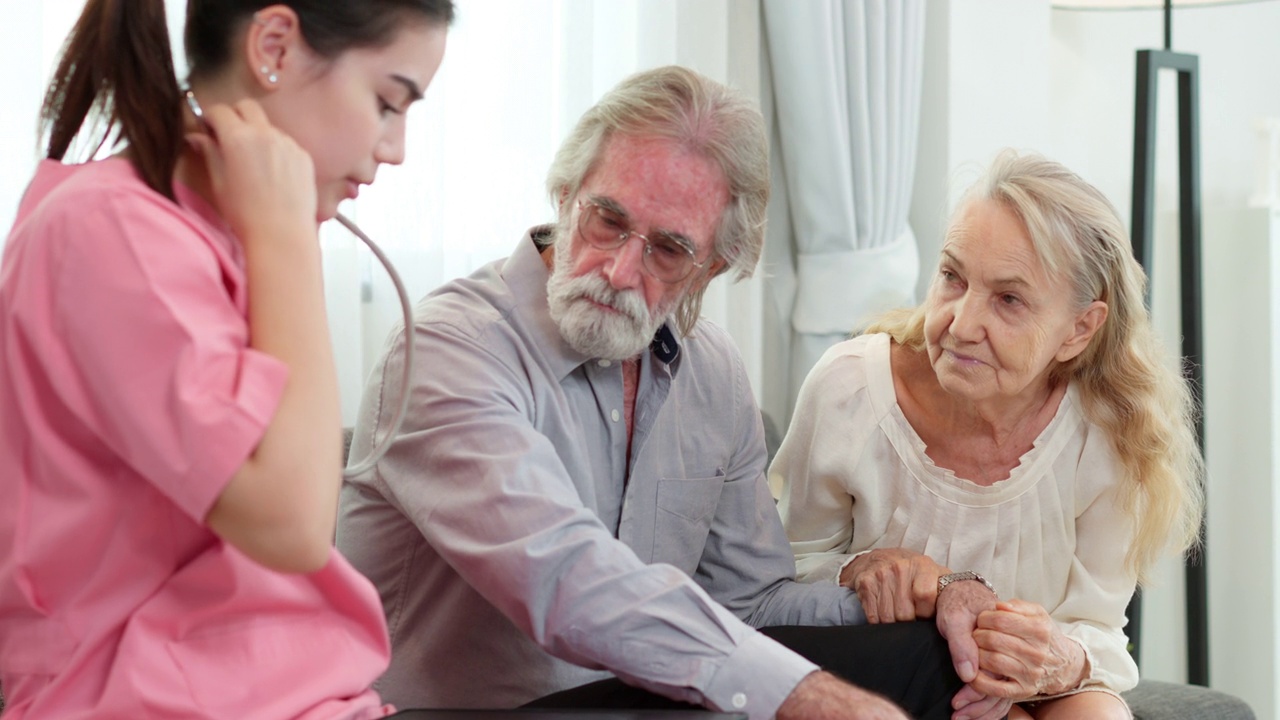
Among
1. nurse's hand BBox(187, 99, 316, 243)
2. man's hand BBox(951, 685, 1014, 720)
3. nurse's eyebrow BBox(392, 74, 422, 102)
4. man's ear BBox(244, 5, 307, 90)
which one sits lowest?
man's hand BBox(951, 685, 1014, 720)

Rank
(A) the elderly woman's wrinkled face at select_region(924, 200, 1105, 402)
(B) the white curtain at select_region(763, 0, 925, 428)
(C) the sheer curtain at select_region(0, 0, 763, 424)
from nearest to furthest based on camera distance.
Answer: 1. (A) the elderly woman's wrinkled face at select_region(924, 200, 1105, 402)
2. (C) the sheer curtain at select_region(0, 0, 763, 424)
3. (B) the white curtain at select_region(763, 0, 925, 428)

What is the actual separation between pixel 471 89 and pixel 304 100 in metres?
1.38

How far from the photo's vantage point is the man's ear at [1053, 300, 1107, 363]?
1887 millimetres

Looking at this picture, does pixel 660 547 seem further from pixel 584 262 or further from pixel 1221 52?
pixel 1221 52

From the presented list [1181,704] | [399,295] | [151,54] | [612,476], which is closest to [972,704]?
[612,476]

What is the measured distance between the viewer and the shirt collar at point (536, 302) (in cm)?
154

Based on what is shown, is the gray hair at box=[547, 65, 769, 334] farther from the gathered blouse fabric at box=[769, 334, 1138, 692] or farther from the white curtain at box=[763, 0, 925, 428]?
the white curtain at box=[763, 0, 925, 428]

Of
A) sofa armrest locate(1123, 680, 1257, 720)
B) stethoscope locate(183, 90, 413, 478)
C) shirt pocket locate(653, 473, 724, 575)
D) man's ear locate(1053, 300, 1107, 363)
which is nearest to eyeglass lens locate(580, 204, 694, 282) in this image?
shirt pocket locate(653, 473, 724, 575)

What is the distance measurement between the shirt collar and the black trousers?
387 mm

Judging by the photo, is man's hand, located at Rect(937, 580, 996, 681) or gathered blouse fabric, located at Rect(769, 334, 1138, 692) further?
gathered blouse fabric, located at Rect(769, 334, 1138, 692)

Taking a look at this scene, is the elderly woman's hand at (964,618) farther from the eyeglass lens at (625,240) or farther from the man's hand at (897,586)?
the eyeglass lens at (625,240)

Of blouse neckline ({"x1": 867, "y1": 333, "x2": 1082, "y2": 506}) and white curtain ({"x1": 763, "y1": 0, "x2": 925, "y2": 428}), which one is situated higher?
white curtain ({"x1": 763, "y1": 0, "x2": 925, "y2": 428})

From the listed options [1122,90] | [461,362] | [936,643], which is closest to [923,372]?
[936,643]

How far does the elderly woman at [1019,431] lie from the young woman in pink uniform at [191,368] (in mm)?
964
